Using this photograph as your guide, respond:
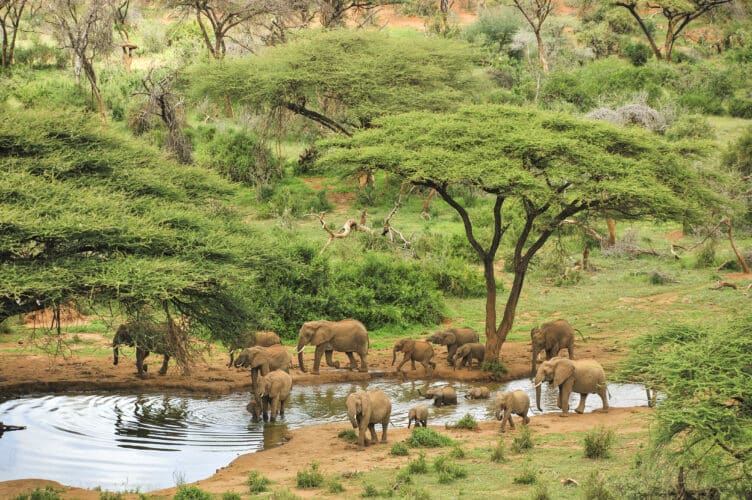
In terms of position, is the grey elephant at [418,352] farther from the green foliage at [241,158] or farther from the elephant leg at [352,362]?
the green foliage at [241,158]

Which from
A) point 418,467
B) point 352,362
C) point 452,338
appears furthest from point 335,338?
point 418,467

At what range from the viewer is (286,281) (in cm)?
2425

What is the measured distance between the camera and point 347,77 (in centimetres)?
3591

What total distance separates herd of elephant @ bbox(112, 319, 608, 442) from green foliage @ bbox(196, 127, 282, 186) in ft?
56.2

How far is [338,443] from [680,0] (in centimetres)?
4566

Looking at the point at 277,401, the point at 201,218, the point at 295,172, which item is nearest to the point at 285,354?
the point at 277,401

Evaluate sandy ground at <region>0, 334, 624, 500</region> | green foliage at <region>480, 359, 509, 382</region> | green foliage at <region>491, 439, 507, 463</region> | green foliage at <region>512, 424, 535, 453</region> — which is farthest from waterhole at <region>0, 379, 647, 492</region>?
green foliage at <region>491, 439, 507, 463</region>

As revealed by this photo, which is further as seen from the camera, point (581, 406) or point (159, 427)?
point (581, 406)

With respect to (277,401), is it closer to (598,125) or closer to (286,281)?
(286,281)

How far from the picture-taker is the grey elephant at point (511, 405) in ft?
53.4

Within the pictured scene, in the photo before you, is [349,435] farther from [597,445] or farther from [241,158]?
[241,158]

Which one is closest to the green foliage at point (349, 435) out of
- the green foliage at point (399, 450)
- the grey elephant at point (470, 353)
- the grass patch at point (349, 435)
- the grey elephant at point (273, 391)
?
the grass patch at point (349, 435)

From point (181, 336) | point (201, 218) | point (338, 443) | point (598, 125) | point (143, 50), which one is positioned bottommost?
point (338, 443)

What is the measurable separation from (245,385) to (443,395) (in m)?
3.86
